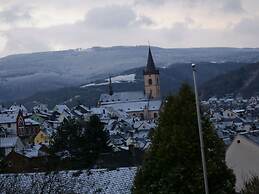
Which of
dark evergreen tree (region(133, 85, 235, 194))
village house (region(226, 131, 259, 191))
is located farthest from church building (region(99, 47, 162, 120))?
dark evergreen tree (region(133, 85, 235, 194))

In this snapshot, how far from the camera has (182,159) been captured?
607 inches

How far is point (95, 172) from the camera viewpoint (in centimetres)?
2217

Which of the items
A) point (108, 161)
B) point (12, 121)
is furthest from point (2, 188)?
point (12, 121)

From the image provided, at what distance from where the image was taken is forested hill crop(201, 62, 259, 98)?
171 meters

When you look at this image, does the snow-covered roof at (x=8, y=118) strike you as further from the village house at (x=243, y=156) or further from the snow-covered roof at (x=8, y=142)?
the village house at (x=243, y=156)

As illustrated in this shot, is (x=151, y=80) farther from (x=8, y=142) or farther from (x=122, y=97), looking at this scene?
(x=8, y=142)

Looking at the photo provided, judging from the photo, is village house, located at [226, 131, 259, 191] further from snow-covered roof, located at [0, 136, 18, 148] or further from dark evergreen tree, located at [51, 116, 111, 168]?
snow-covered roof, located at [0, 136, 18, 148]

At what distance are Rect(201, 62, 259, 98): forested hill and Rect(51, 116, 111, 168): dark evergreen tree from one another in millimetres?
131456

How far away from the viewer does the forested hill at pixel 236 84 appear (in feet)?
561

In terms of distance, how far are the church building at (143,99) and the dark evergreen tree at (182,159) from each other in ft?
335

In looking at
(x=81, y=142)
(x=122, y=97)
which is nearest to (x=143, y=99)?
(x=122, y=97)

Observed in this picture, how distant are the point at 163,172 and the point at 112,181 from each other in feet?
20.5

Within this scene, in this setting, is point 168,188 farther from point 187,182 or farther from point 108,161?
point 108,161

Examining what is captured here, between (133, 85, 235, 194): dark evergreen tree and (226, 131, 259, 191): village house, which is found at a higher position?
(133, 85, 235, 194): dark evergreen tree
